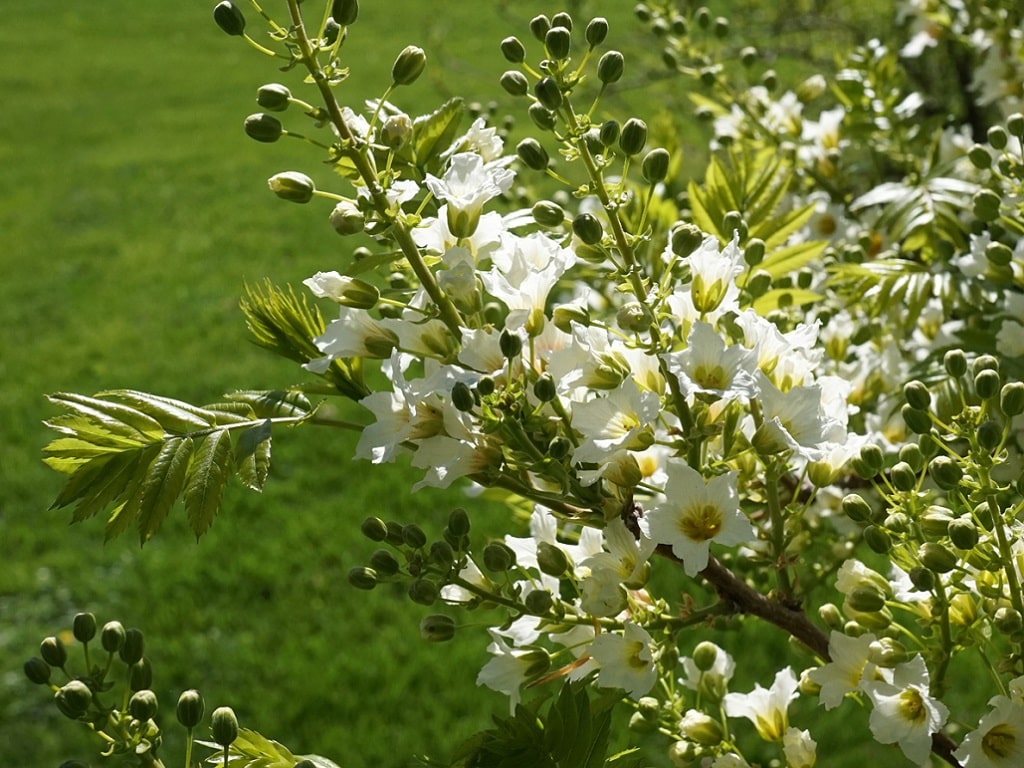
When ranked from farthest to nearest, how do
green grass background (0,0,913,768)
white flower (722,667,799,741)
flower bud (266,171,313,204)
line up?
green grass background (0,0,913,768), white flower (722,667,799,741), flower bud (266,171,313,204)

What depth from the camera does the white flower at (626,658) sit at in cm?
94

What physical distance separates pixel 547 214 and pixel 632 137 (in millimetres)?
102

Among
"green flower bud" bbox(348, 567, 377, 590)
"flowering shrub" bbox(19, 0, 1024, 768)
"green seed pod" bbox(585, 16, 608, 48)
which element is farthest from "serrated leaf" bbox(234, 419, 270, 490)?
"green seed pod" bbox(585, 16, 608, 48)

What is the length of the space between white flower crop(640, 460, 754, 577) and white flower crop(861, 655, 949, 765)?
198 millimetres

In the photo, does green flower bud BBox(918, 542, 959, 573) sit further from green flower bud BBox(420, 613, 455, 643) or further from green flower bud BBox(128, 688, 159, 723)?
green flower bud BBox(128, 688, 159, 723)

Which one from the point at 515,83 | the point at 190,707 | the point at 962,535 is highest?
the point at 515,83

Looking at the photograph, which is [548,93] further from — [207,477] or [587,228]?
[207,477]

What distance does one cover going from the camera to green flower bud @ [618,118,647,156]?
956 millimetres

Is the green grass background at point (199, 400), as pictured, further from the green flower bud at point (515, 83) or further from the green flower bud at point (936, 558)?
the green flower bud at point (936, 558)

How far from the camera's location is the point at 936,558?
86 cm

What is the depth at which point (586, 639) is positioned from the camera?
3.45 ft

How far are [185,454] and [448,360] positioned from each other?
10.0 inches

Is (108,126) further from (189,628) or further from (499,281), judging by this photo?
(499,281)

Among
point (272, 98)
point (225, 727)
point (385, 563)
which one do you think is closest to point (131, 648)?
point (225, 727)
